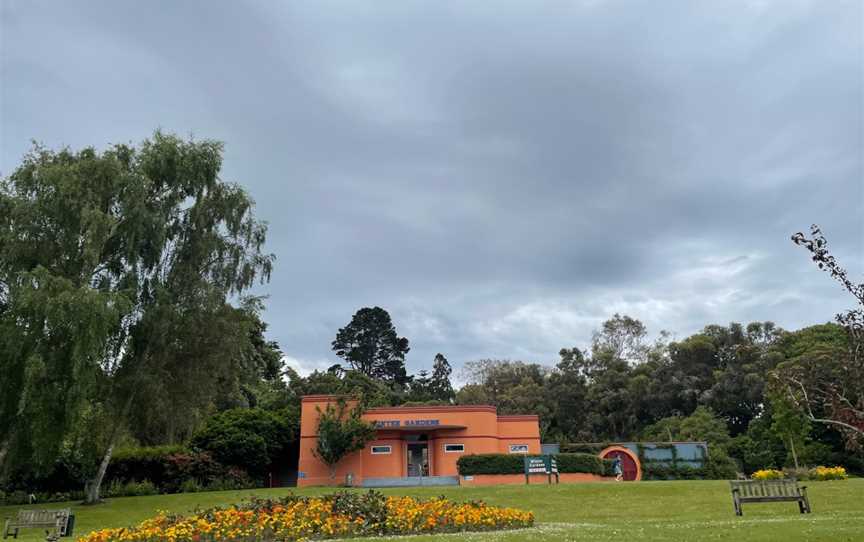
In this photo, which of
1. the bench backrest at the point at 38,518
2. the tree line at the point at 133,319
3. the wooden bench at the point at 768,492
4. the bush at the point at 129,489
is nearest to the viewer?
the wooden bench at the point at 768,492

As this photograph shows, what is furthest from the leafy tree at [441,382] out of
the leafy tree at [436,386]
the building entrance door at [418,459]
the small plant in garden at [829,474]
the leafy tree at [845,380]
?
the leafy tree at [845,380]

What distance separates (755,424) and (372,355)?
42611 millimetres

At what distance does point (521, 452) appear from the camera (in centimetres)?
3691

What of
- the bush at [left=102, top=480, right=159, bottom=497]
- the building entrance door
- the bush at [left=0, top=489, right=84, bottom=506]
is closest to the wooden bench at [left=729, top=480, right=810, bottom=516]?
the building entrance door

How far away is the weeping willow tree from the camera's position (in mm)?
20125

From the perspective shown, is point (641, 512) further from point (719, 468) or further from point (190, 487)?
point (719, 468)

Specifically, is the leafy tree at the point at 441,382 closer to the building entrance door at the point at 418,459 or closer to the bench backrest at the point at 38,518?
the building entrance door at the point at 418,459

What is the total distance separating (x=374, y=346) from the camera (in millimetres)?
78250

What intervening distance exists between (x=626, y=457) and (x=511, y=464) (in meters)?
8.03

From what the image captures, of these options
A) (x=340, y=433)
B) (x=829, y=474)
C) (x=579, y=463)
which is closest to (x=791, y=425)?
(x=829, y=474)

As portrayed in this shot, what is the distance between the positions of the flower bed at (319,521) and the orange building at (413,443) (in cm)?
2287

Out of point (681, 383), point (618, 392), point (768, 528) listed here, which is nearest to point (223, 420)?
point (768, 528)

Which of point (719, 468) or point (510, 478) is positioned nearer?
point (510, 478)

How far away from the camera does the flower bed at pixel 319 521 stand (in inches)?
431
